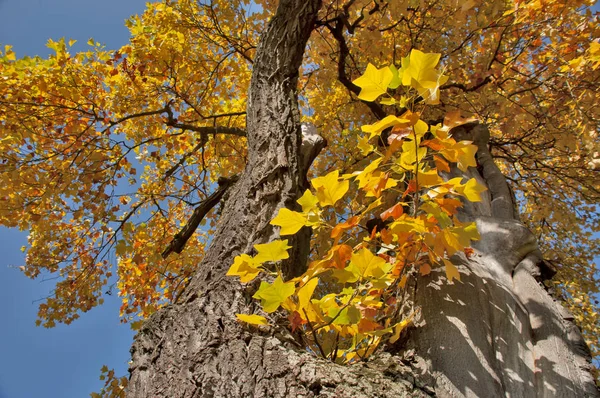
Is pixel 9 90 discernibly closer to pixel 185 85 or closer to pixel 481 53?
pixel 185 85

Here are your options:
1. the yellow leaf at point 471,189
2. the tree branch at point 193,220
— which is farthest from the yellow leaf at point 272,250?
the tree branch at point 193,220

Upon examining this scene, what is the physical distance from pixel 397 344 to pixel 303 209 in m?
0.60

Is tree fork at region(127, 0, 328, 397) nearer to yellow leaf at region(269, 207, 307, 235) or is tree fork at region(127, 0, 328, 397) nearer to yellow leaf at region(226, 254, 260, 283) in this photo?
yellow leaf at region(226, 254, 260, 283)

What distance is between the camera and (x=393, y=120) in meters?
1.05

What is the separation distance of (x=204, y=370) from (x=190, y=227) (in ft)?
6.63

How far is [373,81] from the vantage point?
3.40 feet

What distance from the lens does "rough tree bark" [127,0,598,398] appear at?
1097 mm

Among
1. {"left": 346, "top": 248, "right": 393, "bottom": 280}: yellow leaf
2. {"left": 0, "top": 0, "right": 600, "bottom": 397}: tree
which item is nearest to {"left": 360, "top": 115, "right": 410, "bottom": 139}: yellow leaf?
{"left": 0, "top": 0, "right": 600, "bottom": 397}: tree

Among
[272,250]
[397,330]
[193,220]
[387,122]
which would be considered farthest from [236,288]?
[193,220]

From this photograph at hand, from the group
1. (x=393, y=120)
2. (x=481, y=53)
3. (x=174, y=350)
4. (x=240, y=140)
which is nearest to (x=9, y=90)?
(x=240, y=140)

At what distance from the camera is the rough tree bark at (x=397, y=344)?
110 cm

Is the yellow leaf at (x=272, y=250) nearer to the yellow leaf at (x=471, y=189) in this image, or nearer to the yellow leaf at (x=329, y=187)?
the yellow leaf at (x=329, y=187)

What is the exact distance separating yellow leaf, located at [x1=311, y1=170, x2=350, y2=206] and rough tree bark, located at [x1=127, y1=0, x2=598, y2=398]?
0.50 metres

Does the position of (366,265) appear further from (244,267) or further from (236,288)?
(236,288)
